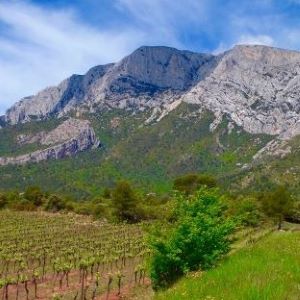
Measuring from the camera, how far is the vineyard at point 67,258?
44156 millimetres

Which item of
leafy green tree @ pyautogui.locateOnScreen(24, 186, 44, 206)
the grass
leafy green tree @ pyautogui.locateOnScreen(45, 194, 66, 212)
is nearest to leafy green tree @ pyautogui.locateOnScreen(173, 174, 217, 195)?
leafy green tree @ pyautogui.locateOnScreen(45, 194, 66, 212)

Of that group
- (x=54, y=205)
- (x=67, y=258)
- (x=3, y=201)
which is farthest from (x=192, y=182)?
(x=67, y=258)

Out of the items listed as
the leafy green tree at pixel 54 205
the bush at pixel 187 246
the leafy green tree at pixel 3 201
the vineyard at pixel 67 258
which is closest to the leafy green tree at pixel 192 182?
the vineyard at pixel 67 258

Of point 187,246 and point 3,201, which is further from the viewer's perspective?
point 3,201

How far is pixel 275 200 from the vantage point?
302 ft

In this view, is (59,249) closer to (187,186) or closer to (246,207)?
(246,207)

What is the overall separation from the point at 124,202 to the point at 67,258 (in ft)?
170

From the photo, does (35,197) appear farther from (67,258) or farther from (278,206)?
(67,258)

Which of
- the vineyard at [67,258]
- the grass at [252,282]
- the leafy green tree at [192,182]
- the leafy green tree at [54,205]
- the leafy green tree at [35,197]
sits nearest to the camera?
the grass at [252,282]

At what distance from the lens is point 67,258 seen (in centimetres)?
5975

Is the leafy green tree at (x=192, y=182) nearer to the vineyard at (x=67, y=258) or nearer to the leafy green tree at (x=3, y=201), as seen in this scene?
the vineyard at (x=67, y=258)

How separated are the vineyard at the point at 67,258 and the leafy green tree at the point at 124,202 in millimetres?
5945

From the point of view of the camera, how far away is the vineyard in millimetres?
44156

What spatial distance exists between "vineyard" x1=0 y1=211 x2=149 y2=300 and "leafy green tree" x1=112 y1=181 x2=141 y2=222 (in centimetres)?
594
